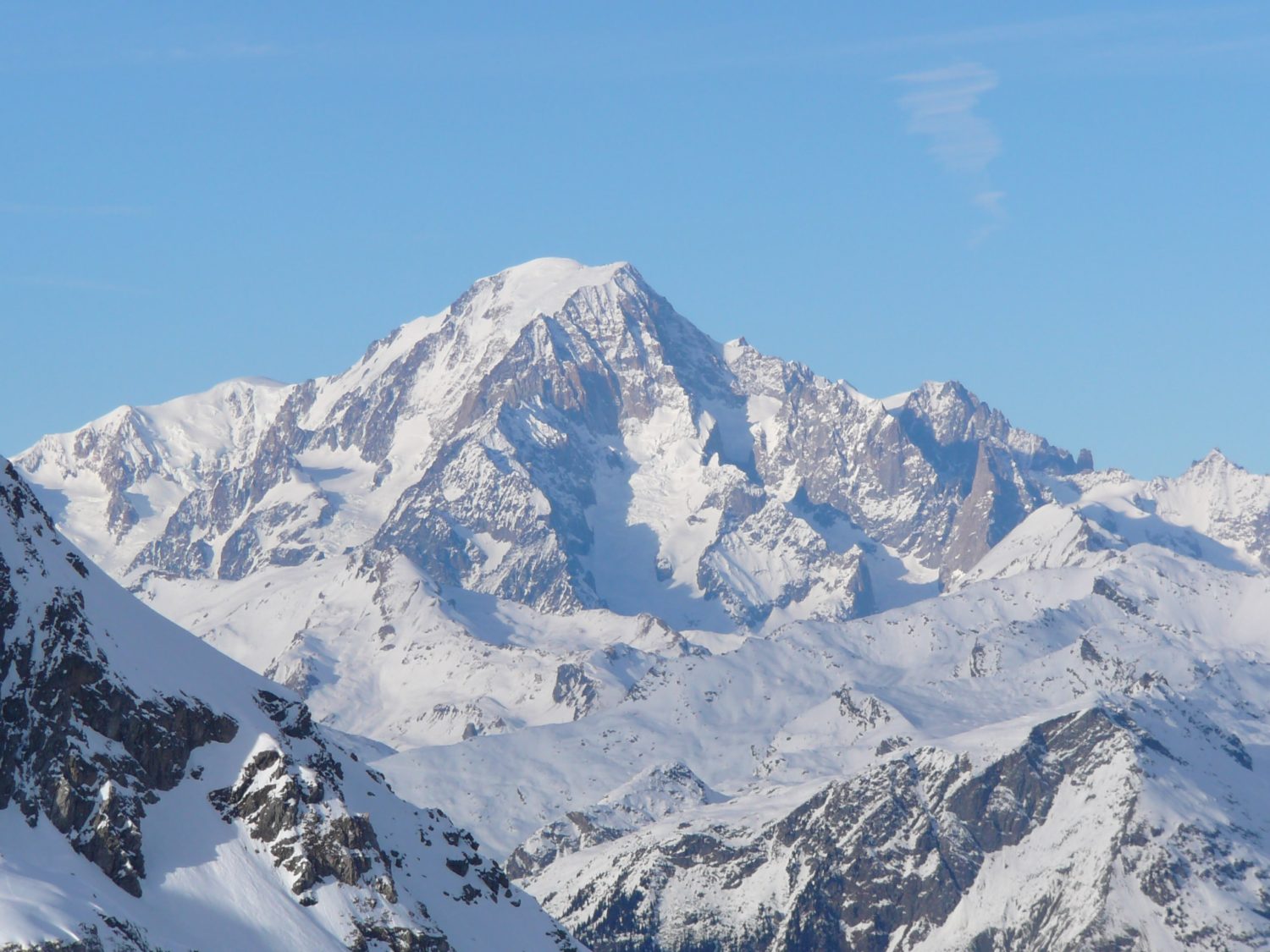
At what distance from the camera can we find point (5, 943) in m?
188

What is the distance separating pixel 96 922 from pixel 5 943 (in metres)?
12.0

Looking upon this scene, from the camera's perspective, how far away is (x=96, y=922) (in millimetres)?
199250
